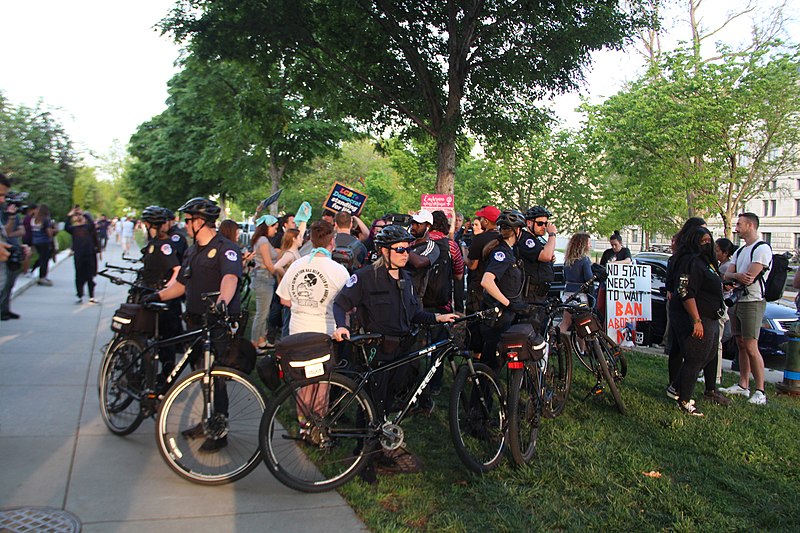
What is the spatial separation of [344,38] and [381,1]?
130cm

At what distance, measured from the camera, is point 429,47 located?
44.5 feet

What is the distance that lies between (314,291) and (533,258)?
8.29 ft

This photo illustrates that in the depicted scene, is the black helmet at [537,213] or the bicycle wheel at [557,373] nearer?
the bicycle wheel at [557,373]

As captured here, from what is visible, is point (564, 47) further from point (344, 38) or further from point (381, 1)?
point (344, 38)

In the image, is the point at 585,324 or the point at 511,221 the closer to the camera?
the point at 511,221

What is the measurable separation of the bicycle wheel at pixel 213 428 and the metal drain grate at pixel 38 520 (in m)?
0.73

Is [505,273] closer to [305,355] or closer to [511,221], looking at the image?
[511,221]

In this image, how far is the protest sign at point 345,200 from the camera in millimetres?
10867

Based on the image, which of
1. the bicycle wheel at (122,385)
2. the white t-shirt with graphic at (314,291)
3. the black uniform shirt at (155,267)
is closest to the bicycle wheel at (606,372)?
the white t-shirt with graphic at (314,291)

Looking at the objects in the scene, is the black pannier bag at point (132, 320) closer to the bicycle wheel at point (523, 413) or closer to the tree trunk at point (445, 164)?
the bicycle wheel at point (523, 413)

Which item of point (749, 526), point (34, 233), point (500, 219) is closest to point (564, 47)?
point (500, 219)

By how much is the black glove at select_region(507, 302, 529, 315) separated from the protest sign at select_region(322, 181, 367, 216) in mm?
5456

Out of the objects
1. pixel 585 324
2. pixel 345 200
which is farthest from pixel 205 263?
pixel 345 200

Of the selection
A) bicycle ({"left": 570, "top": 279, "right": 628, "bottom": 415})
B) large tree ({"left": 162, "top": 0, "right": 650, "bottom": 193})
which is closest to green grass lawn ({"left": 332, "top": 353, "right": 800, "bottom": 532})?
bicycle ({"left": 570, "top": 279, "right": 628, "bottom": 415})
